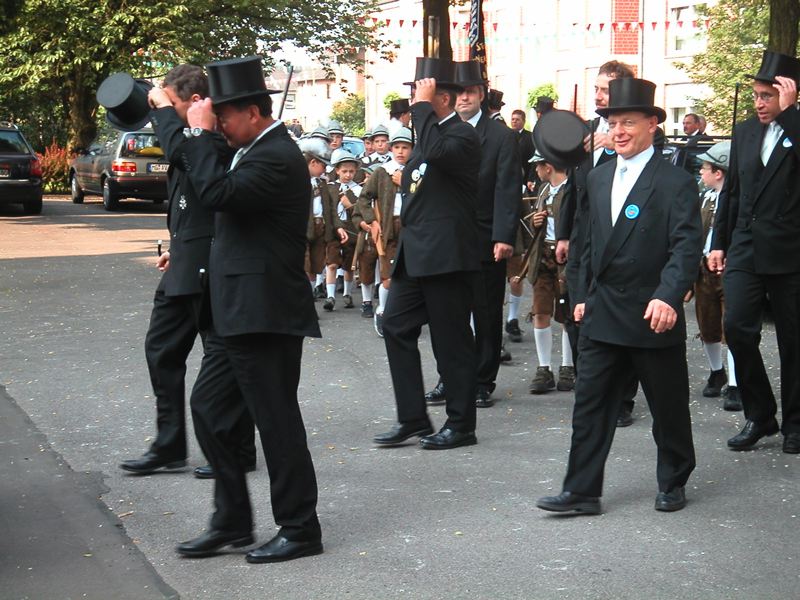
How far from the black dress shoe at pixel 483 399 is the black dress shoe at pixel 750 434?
73.9 inches

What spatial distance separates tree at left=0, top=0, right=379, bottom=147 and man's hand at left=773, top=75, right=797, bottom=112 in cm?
2709

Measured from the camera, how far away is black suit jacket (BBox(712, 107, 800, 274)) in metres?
7.53

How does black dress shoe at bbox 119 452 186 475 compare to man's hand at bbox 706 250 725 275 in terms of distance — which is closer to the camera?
black dress shoe at bbox 119 452 186 475

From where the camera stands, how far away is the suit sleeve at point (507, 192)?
8820mm

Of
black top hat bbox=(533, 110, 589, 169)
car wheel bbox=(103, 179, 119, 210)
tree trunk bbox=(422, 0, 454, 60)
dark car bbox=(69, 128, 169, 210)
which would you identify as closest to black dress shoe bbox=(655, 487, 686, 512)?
black top hat bbox=(533, 110, 589, 169)

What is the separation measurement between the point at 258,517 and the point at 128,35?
30.0m

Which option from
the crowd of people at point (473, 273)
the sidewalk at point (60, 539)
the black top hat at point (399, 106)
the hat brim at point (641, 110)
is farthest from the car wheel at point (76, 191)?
the hat brim at point (641, 110)

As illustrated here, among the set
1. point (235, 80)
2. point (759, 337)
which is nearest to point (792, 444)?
point (759, 337)

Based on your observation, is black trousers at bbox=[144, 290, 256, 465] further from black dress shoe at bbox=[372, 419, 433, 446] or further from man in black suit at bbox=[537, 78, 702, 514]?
man in black suit at bbox=[537, 78, 702, 514]

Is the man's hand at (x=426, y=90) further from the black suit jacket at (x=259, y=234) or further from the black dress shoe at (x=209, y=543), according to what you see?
the black dress shoe at (x=209, y=543)

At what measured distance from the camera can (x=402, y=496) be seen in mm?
6645

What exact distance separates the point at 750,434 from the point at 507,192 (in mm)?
2290

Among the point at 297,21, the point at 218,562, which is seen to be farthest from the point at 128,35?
the point at 218,562

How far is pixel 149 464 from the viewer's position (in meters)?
7.20
